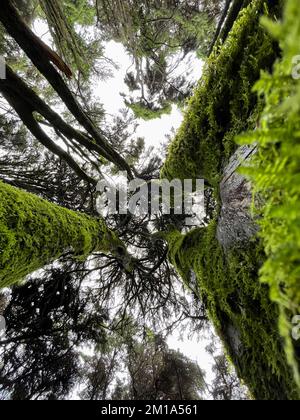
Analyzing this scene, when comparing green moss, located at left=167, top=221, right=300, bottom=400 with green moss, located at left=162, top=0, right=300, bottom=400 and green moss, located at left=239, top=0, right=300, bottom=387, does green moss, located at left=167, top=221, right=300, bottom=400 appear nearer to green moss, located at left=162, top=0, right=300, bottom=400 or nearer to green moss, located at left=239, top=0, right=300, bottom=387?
green moss, located at left=162, top=0, right=300, bottom=400

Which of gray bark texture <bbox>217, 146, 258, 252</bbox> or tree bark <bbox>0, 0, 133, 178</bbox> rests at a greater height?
tree bark <bbox>0, 0, 133, 178</bbox>

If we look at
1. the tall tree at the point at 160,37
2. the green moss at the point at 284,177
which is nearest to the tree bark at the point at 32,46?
the tall tree at the point at 160,37

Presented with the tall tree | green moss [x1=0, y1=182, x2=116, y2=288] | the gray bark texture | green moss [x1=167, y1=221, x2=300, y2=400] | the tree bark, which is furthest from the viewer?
the tall tree

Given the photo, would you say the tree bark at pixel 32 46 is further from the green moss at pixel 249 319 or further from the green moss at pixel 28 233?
the green moss at pixel 249 319

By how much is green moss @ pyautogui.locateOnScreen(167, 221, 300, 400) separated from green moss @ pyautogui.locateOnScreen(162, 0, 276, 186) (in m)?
0.83

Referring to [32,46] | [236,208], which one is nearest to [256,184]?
[236,208]

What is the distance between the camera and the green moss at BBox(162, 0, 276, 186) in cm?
154

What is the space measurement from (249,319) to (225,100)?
1.63 metres

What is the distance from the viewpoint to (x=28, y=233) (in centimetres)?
172

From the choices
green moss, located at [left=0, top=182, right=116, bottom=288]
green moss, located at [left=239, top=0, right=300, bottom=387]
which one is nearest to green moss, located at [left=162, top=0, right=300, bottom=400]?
green moss, located at [left=239, top=0, right=300, bottom=387]

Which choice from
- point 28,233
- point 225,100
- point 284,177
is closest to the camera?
point 284,177

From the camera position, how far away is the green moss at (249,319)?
1.09 m

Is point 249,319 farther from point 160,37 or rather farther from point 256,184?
point 160,37

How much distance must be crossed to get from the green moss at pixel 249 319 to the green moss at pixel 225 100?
83 centimetres
